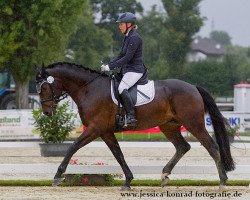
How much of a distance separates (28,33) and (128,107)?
2390 centimetres

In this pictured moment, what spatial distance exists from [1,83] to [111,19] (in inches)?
1507

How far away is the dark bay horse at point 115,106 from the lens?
1151cm

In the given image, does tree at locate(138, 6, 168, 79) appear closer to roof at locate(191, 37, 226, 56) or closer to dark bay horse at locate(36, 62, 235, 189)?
dark bay horse at locate(36, 62, 235, 189)

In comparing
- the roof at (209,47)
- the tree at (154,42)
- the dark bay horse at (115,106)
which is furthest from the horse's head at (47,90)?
the roof at (209,47)

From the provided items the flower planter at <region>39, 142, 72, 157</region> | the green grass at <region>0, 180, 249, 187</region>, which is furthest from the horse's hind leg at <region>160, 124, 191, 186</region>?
the flower planter at <region>39, 142, 72, 157</region>

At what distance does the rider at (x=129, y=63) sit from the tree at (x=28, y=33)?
74.9ft

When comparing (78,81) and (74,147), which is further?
(78,81)

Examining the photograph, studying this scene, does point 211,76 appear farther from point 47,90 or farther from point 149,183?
point 47,90

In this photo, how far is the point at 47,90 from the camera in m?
11.8

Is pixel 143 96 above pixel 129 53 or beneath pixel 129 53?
beneath

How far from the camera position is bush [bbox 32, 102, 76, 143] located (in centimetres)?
1823

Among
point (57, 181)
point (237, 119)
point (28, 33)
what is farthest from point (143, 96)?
point (28, 33)

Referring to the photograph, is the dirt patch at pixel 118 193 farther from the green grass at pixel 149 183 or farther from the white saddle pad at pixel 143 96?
the white saddle pad at pixel 143 96

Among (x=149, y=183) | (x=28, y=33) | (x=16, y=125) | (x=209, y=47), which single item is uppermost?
(x=149, y=183)
